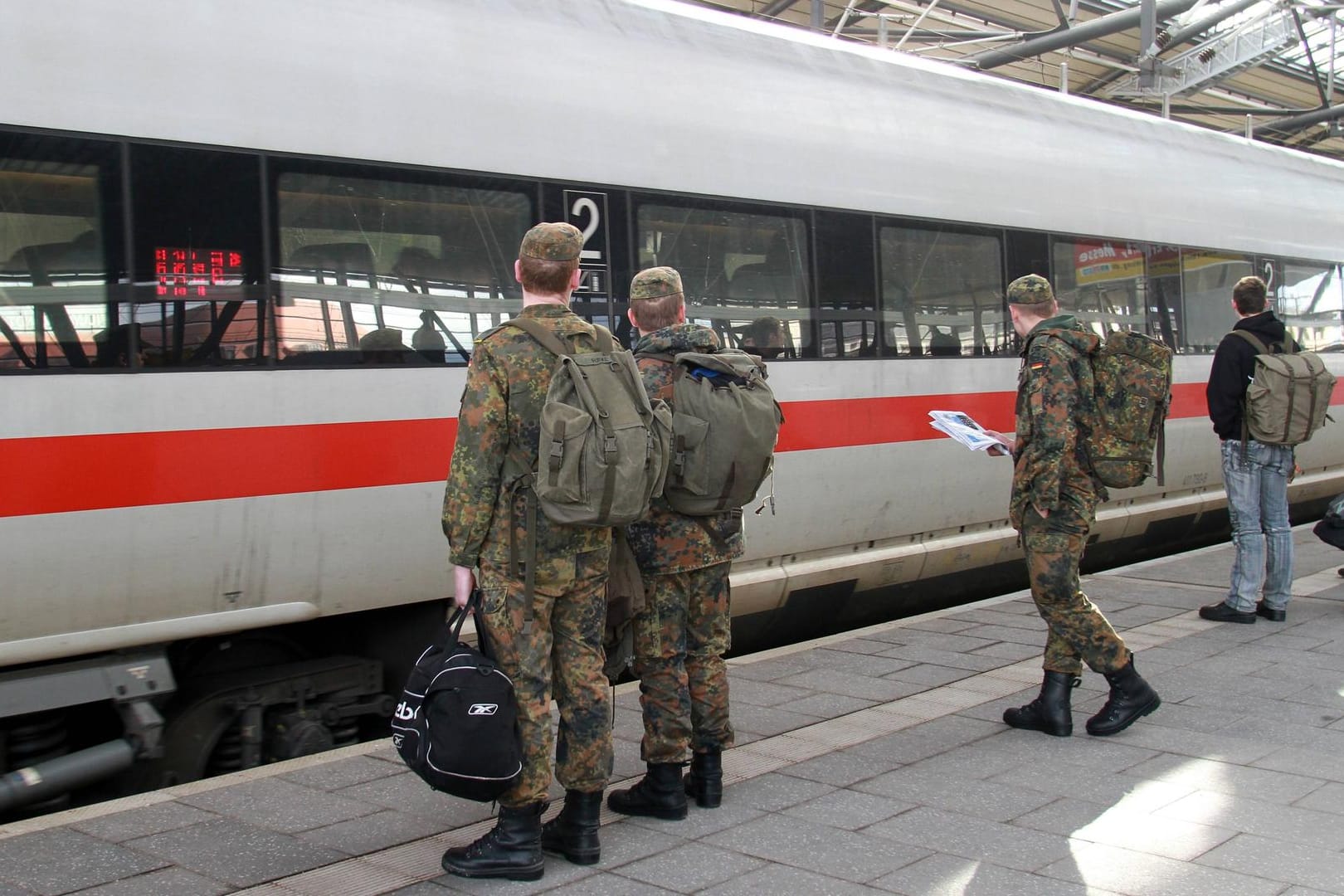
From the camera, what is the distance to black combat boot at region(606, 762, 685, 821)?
4.16m

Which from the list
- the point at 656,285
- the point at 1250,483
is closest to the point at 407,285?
the point at 656,285

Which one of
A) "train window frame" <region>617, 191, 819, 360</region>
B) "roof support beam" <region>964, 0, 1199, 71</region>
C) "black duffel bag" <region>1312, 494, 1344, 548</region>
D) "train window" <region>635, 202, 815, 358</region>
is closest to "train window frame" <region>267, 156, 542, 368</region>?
"train window frame" <region>617, 191, 819, 360</region>

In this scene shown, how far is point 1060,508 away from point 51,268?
3734 millimetres

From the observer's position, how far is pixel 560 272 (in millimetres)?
3854

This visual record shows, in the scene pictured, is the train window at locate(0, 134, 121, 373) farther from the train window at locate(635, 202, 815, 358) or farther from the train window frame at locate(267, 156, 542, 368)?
the train window at locate(635, 202, 815, 358)

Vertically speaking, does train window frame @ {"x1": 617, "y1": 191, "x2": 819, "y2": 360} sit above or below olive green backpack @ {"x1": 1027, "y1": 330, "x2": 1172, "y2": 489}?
above

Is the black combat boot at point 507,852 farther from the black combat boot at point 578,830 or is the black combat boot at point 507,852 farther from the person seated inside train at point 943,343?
the person seated inside train at point 943,343

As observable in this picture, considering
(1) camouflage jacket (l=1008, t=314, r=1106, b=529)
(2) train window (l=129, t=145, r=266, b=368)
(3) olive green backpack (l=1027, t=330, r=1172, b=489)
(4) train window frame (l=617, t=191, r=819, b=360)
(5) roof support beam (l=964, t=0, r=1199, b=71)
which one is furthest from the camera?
(5) roof support beam (l=964, t=0, r=1199, b=71)

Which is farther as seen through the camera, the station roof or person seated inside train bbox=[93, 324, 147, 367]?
the station roof

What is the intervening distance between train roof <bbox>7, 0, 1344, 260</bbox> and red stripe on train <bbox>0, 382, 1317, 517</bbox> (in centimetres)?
108

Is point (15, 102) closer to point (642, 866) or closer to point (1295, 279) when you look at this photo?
point (642, 866)

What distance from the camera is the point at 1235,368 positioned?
716 cm

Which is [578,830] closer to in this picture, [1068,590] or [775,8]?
[1068,590]

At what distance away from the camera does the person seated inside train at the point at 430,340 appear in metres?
5.34
